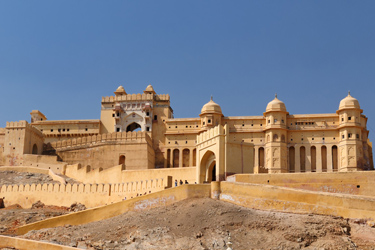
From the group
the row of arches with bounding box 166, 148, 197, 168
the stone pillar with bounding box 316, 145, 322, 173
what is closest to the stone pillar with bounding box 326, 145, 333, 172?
the stone pillar with bounding box 316, 145, 322, 173

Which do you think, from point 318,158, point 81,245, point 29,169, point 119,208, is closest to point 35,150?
point 29,169

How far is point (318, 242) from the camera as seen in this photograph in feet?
84.8

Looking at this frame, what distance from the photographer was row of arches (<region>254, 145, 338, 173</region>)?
52125mm

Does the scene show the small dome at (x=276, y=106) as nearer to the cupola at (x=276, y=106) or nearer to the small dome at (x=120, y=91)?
the cupola at (x=276, y=106)

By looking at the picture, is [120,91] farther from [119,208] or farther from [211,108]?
[119,208]

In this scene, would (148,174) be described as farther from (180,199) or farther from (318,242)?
(318,242)

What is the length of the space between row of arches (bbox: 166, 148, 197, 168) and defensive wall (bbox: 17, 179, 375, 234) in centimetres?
2091

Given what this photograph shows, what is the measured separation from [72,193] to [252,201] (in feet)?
51.3

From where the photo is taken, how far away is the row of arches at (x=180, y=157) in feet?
178

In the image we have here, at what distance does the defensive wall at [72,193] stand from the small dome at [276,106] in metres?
18.8

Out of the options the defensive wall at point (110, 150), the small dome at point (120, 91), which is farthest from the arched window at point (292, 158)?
the small dome at point (120, 91)

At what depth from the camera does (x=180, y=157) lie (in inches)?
2144

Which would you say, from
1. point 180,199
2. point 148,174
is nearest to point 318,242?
point 180,199

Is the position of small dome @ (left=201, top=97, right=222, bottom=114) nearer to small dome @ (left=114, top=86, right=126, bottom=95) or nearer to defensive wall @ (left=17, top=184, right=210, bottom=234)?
small dome @ (left=114, top=86, right=126, bottom=95)
